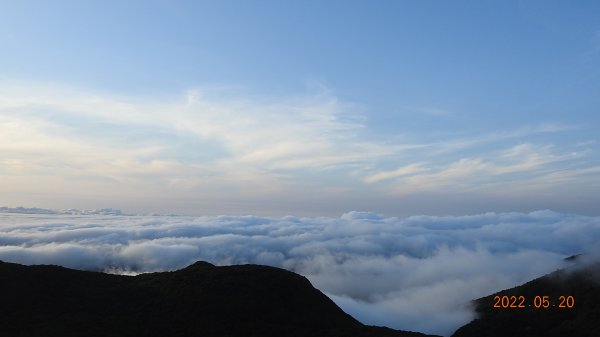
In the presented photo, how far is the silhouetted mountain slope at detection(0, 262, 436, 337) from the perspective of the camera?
65.6 metres

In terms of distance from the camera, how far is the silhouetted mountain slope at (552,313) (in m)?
95.4

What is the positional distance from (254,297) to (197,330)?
17.6m

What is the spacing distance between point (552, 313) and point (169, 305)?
90.9m

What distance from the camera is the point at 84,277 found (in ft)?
287

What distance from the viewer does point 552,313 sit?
107m
